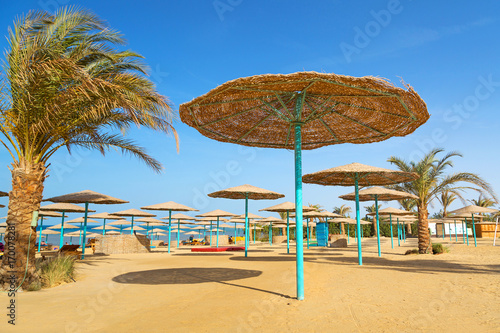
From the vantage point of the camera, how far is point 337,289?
6223mm

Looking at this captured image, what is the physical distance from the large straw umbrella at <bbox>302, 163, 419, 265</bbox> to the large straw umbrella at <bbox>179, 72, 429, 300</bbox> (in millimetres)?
3177

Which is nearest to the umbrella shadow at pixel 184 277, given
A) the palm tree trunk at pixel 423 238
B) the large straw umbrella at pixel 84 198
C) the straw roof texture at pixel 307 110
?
the straw roof texture at pixel 307 110

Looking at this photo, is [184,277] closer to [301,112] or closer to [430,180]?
[301,112]

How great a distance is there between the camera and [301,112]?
588 cm

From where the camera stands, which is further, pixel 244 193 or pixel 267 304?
pixel 244 193

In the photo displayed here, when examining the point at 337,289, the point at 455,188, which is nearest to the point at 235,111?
the point at 337,289

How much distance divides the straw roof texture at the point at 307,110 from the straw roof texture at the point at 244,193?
652 cm

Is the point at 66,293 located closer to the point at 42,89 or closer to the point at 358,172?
the point at 42,89

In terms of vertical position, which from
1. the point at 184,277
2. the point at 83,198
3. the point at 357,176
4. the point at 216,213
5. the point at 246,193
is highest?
the point at 357,176

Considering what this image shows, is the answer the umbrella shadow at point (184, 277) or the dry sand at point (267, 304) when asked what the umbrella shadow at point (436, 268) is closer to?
the dry sand at point (267, 304)

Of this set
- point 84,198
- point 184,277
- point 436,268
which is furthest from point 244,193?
point 436,268

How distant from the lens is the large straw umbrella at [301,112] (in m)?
4.84

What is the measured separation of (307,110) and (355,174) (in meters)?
4.85

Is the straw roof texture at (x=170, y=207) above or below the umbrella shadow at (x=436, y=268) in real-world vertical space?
above
